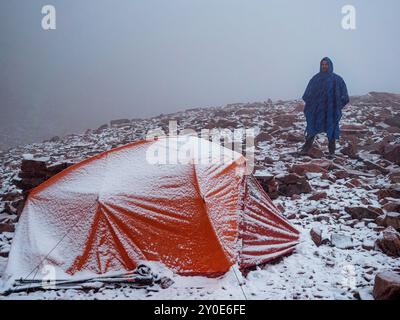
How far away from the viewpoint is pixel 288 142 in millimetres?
8523

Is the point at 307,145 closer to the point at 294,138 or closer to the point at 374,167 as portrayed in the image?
the point at 294,138

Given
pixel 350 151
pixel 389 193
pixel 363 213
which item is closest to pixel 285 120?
pixel 350 151

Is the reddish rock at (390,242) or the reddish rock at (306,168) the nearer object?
the reddish rock at (390,242)

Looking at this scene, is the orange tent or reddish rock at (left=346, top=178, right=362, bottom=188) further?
reddish rock at (left=346, top=178, right=362, bottom=188)

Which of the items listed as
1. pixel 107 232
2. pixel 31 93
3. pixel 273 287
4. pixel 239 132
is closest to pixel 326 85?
pixel 239 132

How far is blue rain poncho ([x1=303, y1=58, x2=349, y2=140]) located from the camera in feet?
22.7

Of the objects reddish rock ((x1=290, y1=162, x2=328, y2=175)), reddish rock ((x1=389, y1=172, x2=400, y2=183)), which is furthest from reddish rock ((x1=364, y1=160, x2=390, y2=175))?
reddish rock ((x1=290, y1=162, x2=328, y2=175))

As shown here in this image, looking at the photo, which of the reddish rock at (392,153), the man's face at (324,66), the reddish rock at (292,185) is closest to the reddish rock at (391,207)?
the reddish rock at (292,185)

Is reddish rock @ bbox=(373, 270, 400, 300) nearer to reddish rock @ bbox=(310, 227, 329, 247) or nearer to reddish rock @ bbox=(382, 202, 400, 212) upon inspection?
reddish rock @ bbox=(310, 227, 329, 247)

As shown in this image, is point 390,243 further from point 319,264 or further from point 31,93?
point 31,93

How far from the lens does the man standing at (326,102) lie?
6922 mm

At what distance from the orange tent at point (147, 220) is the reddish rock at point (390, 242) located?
0.94 meters

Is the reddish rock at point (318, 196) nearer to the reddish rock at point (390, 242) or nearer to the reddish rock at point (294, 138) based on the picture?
the reddish rock at point (390, 242)

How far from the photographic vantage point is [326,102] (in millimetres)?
Answer: 7066
